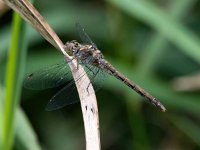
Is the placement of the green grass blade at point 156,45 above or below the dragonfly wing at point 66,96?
above

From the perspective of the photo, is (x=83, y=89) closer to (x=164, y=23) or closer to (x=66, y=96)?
(x=66, y=96)

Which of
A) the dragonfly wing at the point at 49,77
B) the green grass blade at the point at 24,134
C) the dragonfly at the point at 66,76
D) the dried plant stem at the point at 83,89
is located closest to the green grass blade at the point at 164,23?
the dragonfly at the point at 66,76

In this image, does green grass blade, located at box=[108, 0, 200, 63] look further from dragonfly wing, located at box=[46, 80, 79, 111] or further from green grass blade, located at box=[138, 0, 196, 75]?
dragonfly wing, located at box=[46, 80, 79, 111]

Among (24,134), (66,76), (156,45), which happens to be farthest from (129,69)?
(24,134)

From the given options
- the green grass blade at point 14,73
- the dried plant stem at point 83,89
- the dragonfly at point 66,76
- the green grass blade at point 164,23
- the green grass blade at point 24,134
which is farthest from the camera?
the green grass blade at point 164,23

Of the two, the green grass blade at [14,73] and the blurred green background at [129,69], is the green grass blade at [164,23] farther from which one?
the green grass blade at [14,73]

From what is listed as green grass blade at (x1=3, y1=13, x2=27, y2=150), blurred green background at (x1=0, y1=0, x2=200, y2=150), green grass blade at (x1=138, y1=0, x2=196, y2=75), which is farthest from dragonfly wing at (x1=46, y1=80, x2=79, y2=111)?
green grass blade at (x1=138, y1=0, x2=196, y2=75)

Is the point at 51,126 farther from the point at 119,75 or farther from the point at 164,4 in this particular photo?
the point at 164,4
